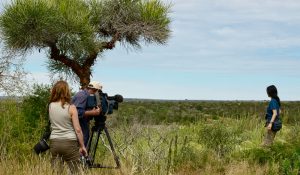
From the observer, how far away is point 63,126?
24.5 ft

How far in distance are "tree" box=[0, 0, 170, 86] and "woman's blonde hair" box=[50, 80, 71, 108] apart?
12.3m

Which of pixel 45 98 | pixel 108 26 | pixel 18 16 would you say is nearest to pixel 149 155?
pixel 45 98

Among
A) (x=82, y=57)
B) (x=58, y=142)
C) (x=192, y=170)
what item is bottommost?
(x=192, y=170)

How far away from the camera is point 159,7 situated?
73.8 ft

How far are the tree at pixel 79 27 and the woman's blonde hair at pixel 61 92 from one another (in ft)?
40.5

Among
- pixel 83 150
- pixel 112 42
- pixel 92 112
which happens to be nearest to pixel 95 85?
pixel 92 112

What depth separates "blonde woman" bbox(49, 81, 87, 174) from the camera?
7.39 metres

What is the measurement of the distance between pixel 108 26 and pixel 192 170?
13.7 metres

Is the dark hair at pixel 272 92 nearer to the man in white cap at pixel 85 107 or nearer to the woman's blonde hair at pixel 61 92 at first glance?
the man in white cap at pixel 85 107

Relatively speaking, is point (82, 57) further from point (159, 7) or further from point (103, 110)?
point (103, 110)

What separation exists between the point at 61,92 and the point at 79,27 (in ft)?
47.0

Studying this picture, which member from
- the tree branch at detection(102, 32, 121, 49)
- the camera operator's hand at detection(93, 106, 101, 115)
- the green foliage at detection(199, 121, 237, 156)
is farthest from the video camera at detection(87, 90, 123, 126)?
the tree branch at detection(102, 32, 121, 49)

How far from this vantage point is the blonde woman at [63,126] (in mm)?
7391

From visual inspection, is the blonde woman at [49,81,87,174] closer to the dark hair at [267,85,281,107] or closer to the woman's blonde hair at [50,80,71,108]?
the woman's blonde hair at [50,80,71,108]
